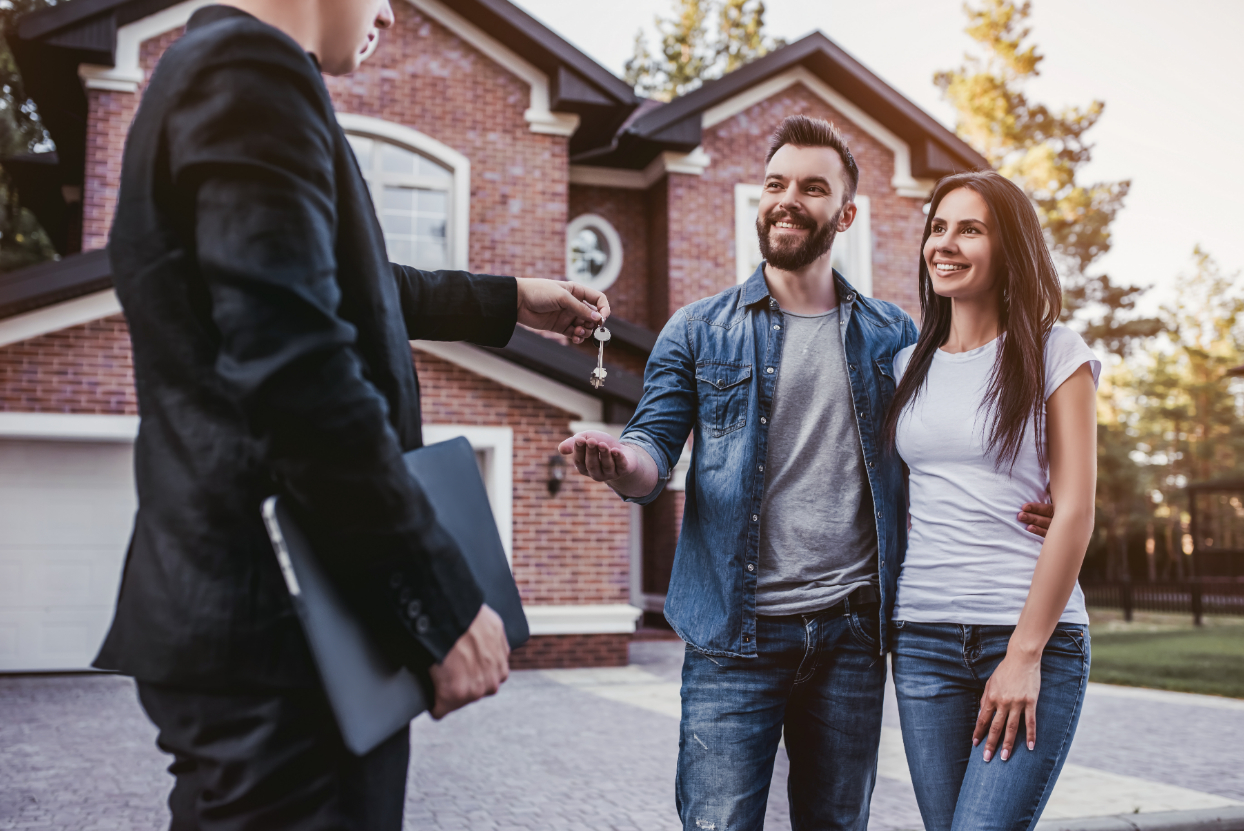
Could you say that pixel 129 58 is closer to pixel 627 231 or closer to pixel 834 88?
pixel 627 231

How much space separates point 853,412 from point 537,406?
9114mm

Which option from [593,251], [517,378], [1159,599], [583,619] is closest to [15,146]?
[593,251]

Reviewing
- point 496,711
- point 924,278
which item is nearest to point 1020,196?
point 924,278

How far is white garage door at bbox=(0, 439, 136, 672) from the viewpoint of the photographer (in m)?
10.6

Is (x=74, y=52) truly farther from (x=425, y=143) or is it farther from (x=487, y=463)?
(x=487, y=463)

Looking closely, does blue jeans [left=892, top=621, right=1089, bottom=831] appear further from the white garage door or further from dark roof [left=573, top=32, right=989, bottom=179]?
dark roof [left=573, top=32, right=989, bottom=179]

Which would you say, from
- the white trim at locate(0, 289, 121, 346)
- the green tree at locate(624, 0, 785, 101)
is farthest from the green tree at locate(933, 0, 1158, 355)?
the white trim at locate(0, 289, 121, 346)

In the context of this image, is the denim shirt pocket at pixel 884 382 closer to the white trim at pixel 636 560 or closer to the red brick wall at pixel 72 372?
the red brick wall at pixel 72 372

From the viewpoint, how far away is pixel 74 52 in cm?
1155

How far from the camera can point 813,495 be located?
2.70 m

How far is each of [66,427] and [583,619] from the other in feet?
19.5

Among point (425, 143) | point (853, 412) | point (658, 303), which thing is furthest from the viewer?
point (658, 303)

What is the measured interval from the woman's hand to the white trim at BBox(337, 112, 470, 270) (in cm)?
1125

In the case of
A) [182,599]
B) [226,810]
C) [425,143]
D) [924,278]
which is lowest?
[226,810]
